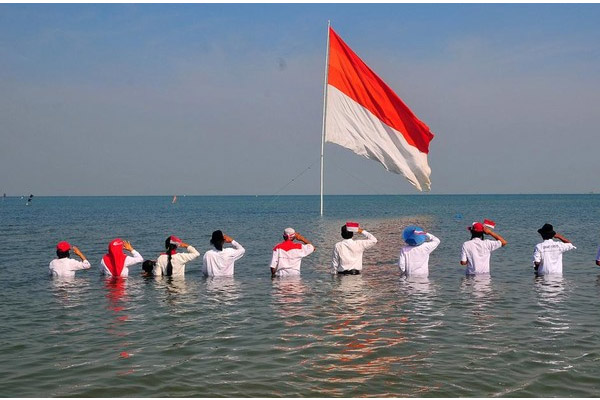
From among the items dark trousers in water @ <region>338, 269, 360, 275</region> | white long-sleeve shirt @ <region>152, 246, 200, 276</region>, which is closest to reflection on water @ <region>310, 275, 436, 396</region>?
dark trousers in water @ <region>338, 269, 360, 275</region>

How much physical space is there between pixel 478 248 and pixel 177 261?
789 centimetres

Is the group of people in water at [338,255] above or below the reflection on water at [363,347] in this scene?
above

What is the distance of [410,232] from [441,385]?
7308 millimetres

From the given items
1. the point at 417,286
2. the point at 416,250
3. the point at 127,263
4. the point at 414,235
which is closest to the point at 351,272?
the point at 416,250

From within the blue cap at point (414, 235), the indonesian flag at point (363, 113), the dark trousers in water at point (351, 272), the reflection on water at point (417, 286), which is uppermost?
the indonesian flag at point (363, 113)

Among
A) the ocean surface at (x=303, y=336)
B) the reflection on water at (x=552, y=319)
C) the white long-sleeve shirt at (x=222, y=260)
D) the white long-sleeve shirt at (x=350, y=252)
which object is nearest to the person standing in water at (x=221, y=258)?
the white long-sleeve shirt at (x=222, y=260)

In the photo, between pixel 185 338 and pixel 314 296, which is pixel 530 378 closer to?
pixel 185 338

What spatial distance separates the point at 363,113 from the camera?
1454 inches

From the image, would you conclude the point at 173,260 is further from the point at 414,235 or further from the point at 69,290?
the point at 414,235

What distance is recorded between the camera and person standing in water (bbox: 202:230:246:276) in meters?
14.6

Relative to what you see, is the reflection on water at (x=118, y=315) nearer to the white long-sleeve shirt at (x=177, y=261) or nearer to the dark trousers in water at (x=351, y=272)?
the white long-sleeve shirt at (x=177, y=261)

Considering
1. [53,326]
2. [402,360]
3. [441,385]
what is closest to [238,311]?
[53,326]

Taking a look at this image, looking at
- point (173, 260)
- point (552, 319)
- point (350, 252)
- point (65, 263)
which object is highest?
point (350, 252)

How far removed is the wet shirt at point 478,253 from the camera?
46.3ft
